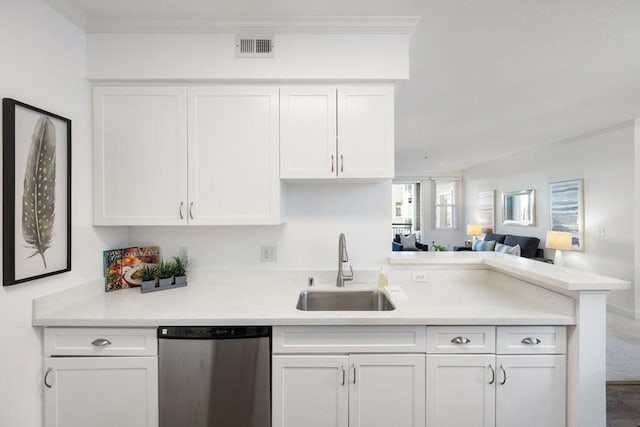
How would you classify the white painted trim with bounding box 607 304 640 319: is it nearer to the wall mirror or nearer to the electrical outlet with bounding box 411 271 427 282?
the wall mirror

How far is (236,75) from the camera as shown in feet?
6.14

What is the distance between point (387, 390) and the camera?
59.5 inches

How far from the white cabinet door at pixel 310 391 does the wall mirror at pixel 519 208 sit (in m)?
5.62

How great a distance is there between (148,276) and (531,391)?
2.24m

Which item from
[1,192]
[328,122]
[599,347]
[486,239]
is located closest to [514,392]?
[599,347]

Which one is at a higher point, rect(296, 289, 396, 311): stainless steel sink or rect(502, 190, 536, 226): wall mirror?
rect(502, 190, 536, 226): wall mirror

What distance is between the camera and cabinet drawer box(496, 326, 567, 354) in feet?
4.97

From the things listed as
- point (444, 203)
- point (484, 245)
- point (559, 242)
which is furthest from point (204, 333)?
point (444, 203)

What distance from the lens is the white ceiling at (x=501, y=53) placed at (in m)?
1.72

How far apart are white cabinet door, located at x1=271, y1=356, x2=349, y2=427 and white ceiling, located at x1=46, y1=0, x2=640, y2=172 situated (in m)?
1.89

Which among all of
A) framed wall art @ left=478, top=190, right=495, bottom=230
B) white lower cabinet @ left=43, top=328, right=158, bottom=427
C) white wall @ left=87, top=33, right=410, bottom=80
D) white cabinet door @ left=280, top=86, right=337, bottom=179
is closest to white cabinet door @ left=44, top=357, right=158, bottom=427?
white lower cabinet @ left=43, top=328, right=158, bottom=427

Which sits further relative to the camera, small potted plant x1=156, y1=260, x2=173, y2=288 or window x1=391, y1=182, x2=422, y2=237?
window x1=391, y1=182, x2=422, y2=237

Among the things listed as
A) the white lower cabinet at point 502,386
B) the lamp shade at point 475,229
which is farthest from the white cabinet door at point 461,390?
the lamp shade at point 475,229

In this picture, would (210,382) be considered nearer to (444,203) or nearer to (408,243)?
(408,243)
